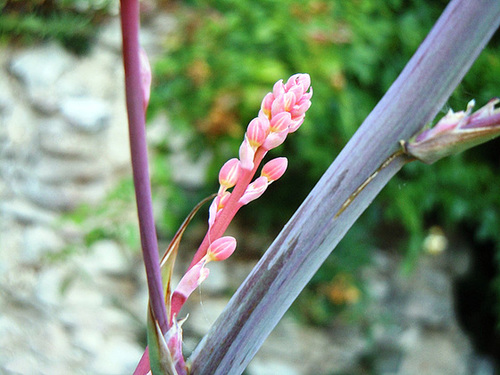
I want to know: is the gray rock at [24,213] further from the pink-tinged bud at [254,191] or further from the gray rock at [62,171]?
the pink-tinged bud at [254,191]

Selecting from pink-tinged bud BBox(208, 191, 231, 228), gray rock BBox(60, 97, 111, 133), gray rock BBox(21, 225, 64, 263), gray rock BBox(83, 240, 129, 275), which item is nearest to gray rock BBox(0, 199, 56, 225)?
gray rock BBox(21, 225, 64, 263)

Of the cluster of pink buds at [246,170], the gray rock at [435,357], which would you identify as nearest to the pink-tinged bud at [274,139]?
the cluster of pink buds at [246,170]

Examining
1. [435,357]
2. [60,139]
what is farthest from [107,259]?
[435,357]

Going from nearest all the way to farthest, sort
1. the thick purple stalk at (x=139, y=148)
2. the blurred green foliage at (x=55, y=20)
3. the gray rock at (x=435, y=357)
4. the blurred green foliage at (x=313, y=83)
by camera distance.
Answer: the thick purple stalk at (x=139, y=148), the blurred green foliage at (x=313, y=83), the blurred green foliage at (x=55, y=20), the gray rock at (x=435, y=357)

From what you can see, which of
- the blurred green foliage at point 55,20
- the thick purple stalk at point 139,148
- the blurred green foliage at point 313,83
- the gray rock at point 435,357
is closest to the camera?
the thick purple stalk at point 139,148

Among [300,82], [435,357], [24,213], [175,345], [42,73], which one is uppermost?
[42,73]

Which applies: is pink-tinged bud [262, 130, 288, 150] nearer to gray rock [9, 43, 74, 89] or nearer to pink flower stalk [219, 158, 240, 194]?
pink flower stalk [219, 158, 240, 194]

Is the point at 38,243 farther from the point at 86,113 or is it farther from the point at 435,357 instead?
the point at 435,357
